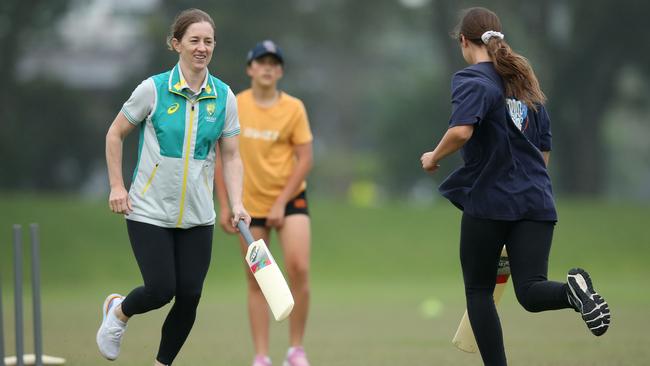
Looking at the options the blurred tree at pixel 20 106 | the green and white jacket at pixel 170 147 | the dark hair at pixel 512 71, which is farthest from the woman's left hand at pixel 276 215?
the blurred tree at pixel 20 106

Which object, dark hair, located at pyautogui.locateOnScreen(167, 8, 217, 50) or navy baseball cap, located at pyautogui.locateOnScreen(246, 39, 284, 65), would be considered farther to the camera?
navy baseball cap, located at pyautogui.locateOnScreen(246, 39, 284, 65)

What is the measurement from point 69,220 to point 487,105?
17.7 meters

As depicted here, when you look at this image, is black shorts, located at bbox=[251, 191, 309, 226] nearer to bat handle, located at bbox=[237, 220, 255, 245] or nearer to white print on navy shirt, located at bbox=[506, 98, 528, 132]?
bat handle, located at bbox=[237, 220, 255, 245]

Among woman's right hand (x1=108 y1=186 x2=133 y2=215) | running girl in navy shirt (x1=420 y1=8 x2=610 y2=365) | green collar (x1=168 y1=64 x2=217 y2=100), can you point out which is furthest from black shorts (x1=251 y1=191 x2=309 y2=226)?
running girl in navy shirt (x1=420 y1=8 x2=610 y2=365)

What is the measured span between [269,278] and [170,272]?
0.54 m

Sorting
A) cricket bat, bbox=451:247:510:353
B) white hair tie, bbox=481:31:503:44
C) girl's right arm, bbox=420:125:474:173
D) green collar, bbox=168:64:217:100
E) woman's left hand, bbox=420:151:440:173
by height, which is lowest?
cricket bat, bbox=451:247:510:353

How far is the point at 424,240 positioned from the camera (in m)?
21.9

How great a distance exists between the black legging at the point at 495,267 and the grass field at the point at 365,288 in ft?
6.14

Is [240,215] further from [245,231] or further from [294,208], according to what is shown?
[294,208]

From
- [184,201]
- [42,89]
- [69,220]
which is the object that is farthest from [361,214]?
[184,201]

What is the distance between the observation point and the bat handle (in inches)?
250

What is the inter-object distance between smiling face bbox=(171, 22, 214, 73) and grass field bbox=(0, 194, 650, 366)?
2.64 meters

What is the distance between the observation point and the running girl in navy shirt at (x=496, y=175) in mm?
5875

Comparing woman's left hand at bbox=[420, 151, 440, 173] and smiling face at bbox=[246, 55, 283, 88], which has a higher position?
smiling face at bbox=[246, 55, 283, 88]
